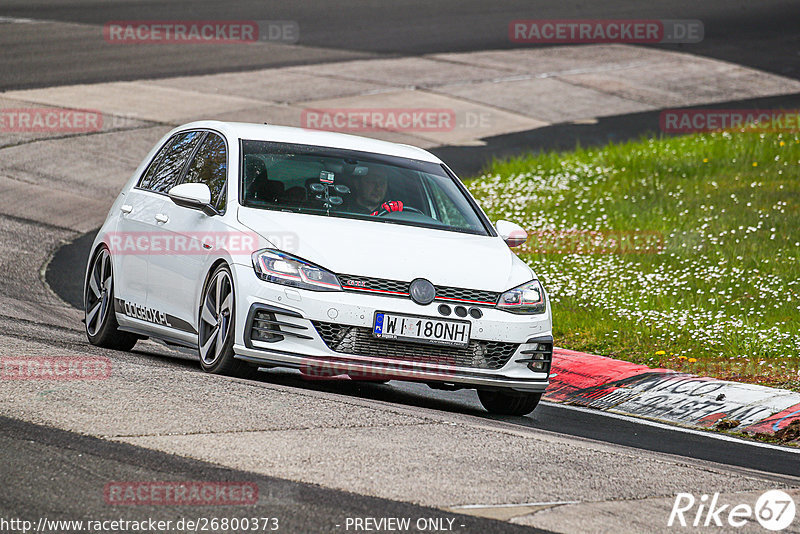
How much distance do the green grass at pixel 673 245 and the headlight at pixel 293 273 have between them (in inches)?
149

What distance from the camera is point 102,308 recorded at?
979cm

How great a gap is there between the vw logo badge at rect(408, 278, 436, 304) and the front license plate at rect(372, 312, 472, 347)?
108 mm

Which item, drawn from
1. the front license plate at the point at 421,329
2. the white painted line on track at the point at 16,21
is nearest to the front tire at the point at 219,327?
the front license plate at the point at 421,329

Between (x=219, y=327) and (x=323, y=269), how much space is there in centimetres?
79

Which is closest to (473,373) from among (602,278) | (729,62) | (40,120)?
(602,278)

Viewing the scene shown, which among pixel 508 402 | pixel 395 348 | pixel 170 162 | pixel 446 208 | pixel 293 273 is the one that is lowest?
pixel 508 402

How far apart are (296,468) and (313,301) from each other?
6.44 ft

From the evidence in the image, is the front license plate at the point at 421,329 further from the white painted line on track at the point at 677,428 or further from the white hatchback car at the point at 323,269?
the white painted line on track at the point at 677,428

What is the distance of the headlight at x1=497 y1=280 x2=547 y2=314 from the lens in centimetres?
808

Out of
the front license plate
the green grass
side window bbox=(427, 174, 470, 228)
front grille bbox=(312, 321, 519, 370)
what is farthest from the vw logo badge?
the green grass

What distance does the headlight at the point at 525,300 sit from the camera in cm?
808

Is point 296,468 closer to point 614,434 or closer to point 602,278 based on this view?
point 614,434

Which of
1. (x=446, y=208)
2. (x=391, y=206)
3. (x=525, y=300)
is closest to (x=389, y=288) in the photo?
(x=525, y=300)

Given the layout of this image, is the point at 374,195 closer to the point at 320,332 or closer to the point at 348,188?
the point at 348,188
